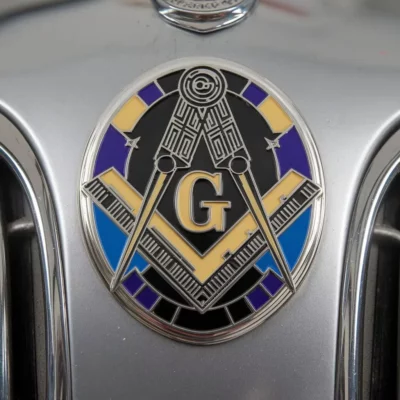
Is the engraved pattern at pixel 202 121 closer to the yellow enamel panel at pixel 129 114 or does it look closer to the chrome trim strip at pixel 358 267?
the yellow enamel panel at pixel 129 114

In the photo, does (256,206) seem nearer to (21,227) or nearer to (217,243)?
(217,243)

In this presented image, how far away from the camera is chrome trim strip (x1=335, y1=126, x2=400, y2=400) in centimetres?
86

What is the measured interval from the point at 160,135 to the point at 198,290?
0.25 metres

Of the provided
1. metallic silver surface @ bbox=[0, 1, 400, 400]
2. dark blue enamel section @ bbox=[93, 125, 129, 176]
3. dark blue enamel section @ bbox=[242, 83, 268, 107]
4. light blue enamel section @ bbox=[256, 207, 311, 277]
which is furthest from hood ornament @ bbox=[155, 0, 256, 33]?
light blue enamel section @ bbox=[256, 207, 311, 277]

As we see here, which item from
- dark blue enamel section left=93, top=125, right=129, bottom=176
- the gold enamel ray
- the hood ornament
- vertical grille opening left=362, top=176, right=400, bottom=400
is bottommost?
vertical grille opening left=362, top=176, right=400, bottom=400

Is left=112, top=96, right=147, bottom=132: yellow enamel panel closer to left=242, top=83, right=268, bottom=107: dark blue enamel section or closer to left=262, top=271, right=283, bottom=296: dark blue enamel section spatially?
left=242, top=83, right=268, bottom=107: dark blue enamel section

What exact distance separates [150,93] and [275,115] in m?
0.21

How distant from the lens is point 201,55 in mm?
951

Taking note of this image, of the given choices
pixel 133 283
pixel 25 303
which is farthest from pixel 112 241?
pixel 25 303

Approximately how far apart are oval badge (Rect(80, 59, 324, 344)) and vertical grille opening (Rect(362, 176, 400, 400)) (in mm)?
124

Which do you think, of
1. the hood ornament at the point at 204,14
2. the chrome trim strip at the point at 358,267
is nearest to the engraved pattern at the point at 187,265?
the chrome trim strip at the point at 358,267

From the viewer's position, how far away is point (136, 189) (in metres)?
0.89

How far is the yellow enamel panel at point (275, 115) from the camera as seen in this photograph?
916 millimetres

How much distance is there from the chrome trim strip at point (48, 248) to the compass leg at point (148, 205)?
0.09 meters
